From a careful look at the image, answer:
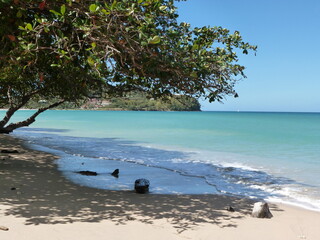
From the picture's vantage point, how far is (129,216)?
5.90 meters

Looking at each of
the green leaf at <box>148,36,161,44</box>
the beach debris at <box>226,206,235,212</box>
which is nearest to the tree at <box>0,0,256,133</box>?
the green leaf at <box>148,36,161,44</box>

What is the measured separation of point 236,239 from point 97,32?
4059 mm

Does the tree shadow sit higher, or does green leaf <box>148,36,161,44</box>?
green leaf <box>148,36,161,44</box>

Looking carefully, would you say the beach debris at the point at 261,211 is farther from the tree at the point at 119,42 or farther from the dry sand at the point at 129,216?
the tree at the point at 119,42

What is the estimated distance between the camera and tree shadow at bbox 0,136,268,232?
5703mm

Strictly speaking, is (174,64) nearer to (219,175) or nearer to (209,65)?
(209,65)

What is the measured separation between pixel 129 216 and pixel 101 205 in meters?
0.93

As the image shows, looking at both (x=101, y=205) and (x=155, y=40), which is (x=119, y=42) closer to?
(x=155, y=40)

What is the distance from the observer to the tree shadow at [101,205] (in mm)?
5703

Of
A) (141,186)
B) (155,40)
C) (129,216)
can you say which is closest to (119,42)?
(155,40)

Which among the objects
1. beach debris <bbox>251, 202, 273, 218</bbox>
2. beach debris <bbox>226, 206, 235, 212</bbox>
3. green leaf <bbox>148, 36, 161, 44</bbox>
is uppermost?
green leaf <bbox>148, 36, 161, 44</bbox>

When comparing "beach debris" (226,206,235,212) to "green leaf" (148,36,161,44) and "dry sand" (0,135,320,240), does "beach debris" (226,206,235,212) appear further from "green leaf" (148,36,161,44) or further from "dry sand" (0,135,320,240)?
"green leaf" (148,36,161,44)

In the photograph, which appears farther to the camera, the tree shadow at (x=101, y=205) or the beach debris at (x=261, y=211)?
the beach debris at (x=261, y=211)

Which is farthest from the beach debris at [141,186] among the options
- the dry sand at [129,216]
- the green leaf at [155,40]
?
the green leaf at [155,40]
